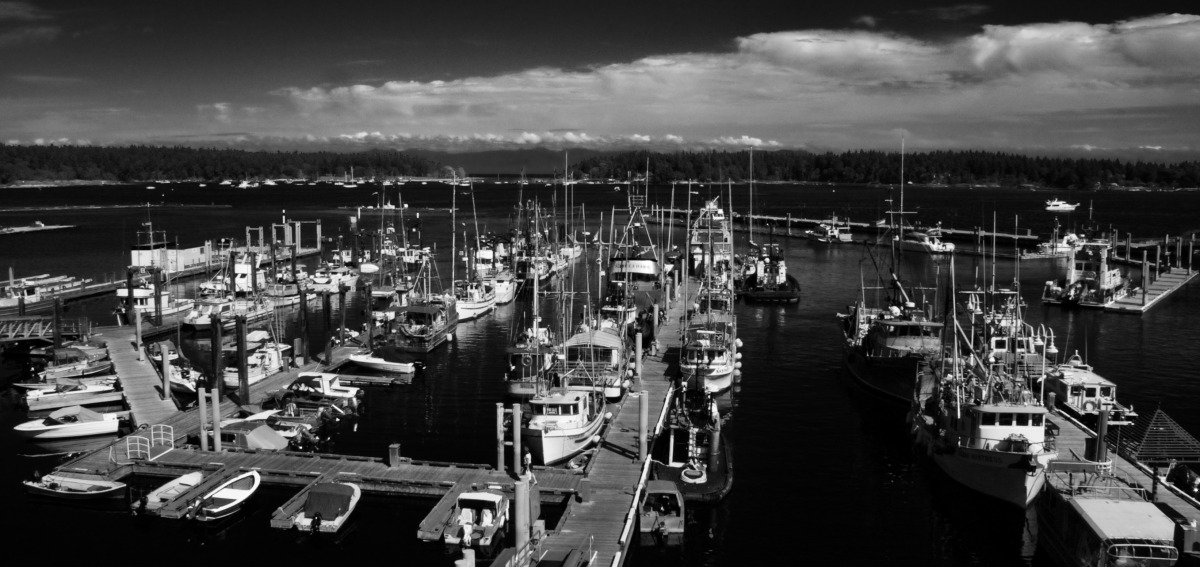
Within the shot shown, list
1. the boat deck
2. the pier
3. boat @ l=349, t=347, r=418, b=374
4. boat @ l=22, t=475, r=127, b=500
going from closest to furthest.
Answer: the pier, the boat deck, boat @ l=22, t=475, r=127, b=500, boat @ l=349, t=347, r=418, b=374

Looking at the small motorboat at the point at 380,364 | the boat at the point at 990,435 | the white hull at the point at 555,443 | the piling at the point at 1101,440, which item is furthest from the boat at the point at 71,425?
the piling at the point at 1101,440

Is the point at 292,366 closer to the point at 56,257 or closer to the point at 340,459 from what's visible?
the point at 340,459

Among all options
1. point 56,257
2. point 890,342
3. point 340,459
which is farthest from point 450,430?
point 56,257

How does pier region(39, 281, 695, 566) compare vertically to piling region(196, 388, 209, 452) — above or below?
below

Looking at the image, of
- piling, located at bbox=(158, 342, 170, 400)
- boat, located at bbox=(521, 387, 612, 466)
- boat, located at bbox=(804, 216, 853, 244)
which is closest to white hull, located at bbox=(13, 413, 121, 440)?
piling, located at bbox=(158, 342, 170, 400)

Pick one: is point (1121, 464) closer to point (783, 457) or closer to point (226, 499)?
point (783, 457)

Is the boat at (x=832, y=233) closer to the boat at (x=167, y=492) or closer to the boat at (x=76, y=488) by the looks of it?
the boat at (x=167, y=492)

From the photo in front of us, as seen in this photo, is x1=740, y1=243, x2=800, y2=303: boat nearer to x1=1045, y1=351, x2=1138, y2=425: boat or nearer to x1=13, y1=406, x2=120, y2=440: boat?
x1=1045, y1=351, x2=1138, y2=425: boat
